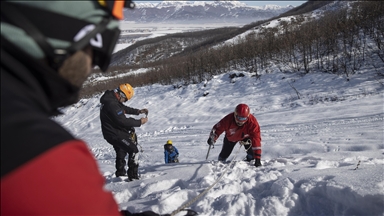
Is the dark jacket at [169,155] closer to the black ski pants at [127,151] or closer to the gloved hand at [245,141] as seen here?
the black ski pants at [127,151]

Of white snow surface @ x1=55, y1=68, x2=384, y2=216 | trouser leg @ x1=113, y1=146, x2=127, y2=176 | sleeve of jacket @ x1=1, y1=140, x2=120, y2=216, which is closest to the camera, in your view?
sleeve of jacket @ x1=1, y1=140, x2=120, y2=216

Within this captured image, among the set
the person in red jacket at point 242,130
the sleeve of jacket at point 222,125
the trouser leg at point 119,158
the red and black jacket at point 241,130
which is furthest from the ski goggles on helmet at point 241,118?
the trouser leg at point 119,158

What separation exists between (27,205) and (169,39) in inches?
3181

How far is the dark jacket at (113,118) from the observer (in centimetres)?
510

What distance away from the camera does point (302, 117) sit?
9.67 meters

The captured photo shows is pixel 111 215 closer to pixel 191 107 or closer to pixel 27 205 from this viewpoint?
pixel 27 205

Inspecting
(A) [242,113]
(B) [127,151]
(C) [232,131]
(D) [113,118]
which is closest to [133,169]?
(B) [127,151]

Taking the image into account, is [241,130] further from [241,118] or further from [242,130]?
[241,118]

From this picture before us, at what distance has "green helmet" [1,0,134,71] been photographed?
0.65 meters

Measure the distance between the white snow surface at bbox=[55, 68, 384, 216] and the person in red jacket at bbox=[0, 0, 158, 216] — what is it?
1829 mm

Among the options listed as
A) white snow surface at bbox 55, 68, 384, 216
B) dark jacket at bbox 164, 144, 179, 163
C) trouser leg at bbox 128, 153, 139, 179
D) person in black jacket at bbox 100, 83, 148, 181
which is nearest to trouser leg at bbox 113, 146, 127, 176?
person in black jacket at bbox 100, 83, 148, 181

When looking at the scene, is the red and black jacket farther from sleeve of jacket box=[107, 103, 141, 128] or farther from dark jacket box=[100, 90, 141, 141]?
Result: sleeve of jacket box=[107, 103, 141, 128]

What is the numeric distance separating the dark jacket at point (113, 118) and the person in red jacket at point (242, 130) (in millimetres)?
1806

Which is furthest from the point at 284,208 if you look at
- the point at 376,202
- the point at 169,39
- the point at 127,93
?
the point at 169,39
